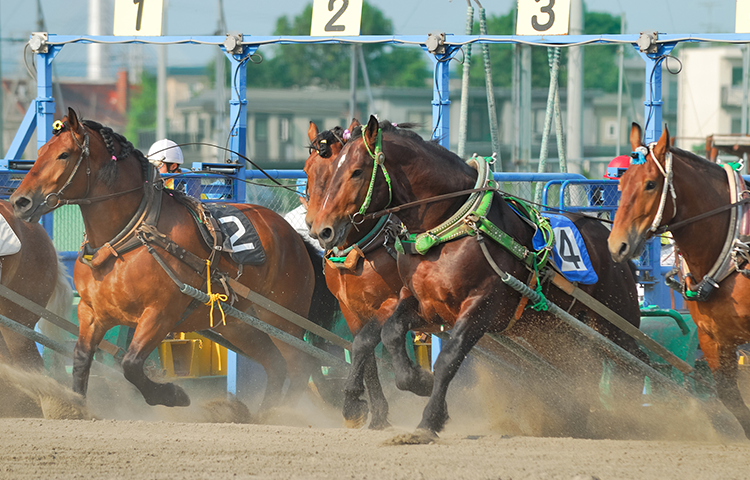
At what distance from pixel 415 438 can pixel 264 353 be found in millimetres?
2428

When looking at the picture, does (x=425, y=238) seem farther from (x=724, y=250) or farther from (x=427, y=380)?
(x=724, y=250)

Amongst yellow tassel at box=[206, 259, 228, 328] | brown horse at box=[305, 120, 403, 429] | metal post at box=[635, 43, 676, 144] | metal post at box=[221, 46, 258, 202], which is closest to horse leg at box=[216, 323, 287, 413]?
yellow tassel at box=[206, 259, 228, 328]

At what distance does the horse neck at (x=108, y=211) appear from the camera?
6.03 m

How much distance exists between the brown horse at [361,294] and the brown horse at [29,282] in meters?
2.42

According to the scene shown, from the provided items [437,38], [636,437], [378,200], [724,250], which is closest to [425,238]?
[378,200]

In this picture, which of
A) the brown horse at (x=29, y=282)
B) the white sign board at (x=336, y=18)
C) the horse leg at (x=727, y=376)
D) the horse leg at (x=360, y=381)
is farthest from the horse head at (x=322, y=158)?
the brown horse at (x=29, y=282)

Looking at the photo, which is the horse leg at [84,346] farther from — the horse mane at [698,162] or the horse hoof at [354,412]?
the horse mane at [698,162]

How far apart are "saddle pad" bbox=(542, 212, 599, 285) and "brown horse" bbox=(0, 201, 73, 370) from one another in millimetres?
3914

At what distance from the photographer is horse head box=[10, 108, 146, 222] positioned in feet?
19.0

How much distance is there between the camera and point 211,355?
7895 mm

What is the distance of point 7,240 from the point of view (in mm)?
6652

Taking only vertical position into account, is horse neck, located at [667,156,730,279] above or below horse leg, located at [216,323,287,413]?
above

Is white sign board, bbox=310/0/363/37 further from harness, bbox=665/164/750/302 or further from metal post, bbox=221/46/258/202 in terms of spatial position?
harness, bbox=665/164/750/302

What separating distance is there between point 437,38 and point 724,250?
130 inches
